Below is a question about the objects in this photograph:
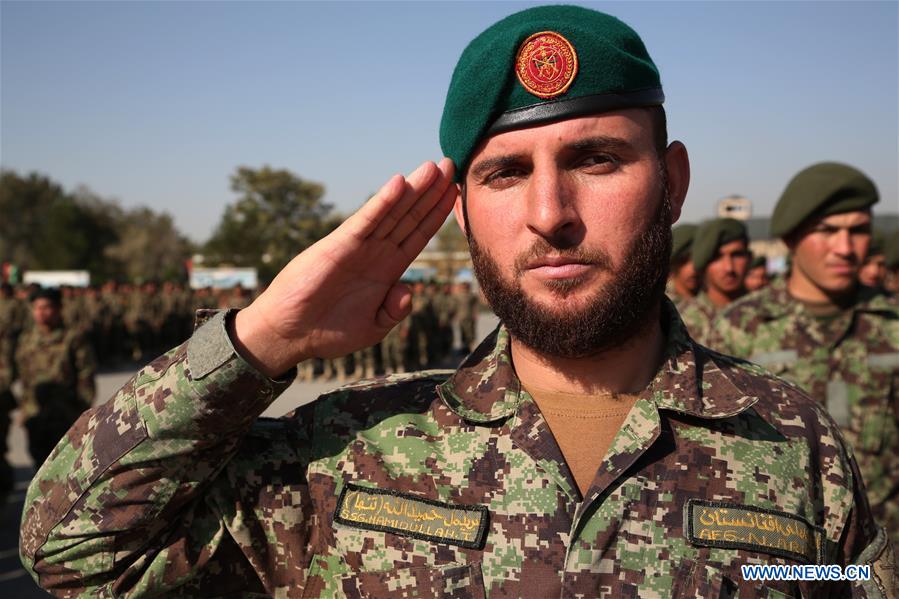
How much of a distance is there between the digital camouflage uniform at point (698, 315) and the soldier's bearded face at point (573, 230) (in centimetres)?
495

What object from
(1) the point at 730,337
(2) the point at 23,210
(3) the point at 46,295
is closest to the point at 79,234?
(2) the point at 23,210

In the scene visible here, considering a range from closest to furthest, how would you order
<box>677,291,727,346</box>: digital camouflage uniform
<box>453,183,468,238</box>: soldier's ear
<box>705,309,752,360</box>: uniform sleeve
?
<box>453,183,468,238</box>: soldier's ear < <box>705,309,752,360</box>: uniform sleeve < <box>677,291,727,346</box>: digital camouflage uniform

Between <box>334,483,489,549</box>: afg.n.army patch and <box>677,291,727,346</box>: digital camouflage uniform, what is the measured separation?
5149 millimetres

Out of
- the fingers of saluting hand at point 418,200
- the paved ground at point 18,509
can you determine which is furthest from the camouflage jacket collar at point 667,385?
the paved ground at point 18,509

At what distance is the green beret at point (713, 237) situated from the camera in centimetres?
667

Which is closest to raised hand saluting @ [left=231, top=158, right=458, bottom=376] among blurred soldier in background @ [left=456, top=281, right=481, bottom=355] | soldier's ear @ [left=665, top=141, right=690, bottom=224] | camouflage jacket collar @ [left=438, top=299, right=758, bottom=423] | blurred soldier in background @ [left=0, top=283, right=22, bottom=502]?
camouflage jacket collar @ [left=438, top=299, right=758, bottom=423]

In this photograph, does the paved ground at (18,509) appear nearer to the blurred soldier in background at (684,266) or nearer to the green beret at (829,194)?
the blurred soldier in background at (684,266)

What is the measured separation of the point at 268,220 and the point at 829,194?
45.2 meters

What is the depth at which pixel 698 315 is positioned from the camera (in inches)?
261

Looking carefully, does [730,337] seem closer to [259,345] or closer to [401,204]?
[401,204]

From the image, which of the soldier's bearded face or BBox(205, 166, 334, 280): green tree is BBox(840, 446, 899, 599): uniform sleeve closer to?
the soldier's bearded face

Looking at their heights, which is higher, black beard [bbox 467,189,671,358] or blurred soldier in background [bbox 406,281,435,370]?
black beard [bbox 467,189,671,358]

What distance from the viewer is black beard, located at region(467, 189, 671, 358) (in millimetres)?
1562

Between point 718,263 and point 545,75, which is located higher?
point 545,75
